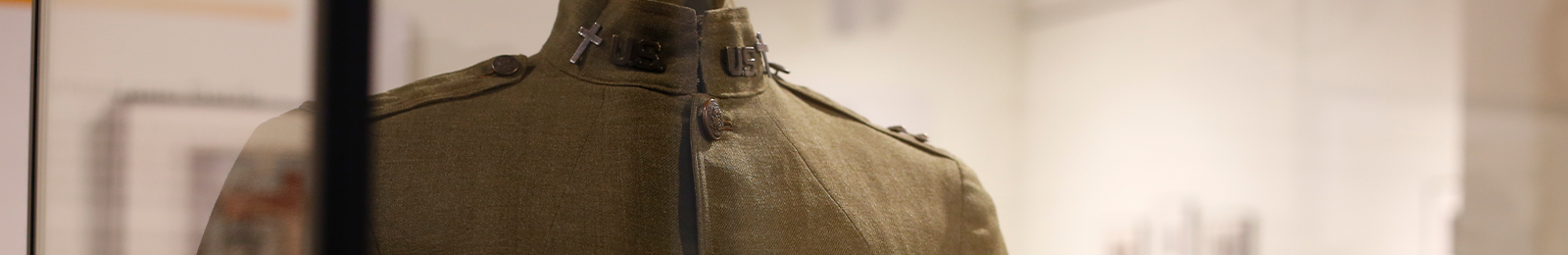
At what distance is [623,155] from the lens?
0.62m

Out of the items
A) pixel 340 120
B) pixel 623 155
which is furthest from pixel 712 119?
pixel 340 120

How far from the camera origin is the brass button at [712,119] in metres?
0.65

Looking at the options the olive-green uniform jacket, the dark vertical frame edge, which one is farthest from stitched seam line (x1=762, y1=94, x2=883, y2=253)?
the dark vertical frame edge

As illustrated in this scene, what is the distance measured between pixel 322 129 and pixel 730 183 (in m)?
0.32

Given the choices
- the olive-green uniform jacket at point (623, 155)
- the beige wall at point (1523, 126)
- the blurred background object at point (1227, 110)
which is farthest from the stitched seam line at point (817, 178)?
the beige wall at point (1523, 126)

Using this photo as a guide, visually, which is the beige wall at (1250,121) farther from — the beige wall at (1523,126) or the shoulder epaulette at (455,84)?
the shoulder epaulette at (455,84)

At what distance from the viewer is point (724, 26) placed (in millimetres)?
706

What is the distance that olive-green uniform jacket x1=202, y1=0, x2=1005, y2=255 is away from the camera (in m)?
0.55

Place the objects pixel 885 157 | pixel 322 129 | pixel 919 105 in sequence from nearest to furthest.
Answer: pixel 322 129 < pixel 885 157 < pixel 919 105

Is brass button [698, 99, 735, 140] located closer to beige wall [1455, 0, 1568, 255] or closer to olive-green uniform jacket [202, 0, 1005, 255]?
olive-green uniform jacket [202, 0, 1005, 255]

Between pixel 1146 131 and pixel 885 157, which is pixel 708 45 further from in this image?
pixel 1146 131

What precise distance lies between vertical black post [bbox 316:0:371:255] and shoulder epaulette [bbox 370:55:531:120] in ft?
0.11

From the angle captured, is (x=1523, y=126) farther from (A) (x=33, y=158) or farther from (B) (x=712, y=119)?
(A) (x=33, y=158)

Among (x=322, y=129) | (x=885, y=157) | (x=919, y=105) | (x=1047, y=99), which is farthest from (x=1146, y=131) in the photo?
(x=322, y=129)
